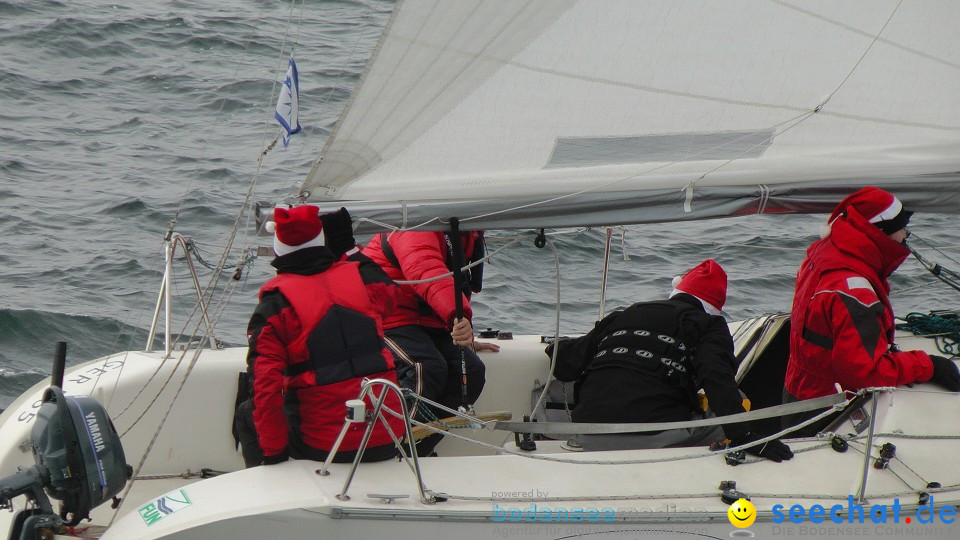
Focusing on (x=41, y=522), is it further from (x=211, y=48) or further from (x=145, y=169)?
(x=211, y=48)

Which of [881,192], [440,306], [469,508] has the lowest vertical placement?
[469,508]

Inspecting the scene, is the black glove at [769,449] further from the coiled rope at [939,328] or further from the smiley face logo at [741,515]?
the coiled rope at [939,328]

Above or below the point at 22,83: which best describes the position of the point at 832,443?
below

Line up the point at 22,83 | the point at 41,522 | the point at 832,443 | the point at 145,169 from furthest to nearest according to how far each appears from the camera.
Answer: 1. the point at 22,83
2. the point at 145,169
3. the point at 832,443
4. the point at 41,522

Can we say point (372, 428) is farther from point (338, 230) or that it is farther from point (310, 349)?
point (338, 230)

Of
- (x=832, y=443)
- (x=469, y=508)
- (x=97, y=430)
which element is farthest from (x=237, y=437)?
(x=832, y=443)

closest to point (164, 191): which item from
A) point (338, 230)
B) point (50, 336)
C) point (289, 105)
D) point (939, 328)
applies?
point (50, 336)

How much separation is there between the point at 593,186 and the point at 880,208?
0.97 metres

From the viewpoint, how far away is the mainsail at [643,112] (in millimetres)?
3428

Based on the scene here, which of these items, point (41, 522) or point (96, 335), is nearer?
point (41, 522)

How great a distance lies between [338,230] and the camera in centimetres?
342

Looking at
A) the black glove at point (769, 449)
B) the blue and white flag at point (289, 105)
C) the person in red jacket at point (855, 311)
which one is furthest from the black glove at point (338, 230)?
the person in red jacket at point (855, 311)

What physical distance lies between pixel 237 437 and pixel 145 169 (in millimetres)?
4669

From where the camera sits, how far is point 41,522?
3.10 m
